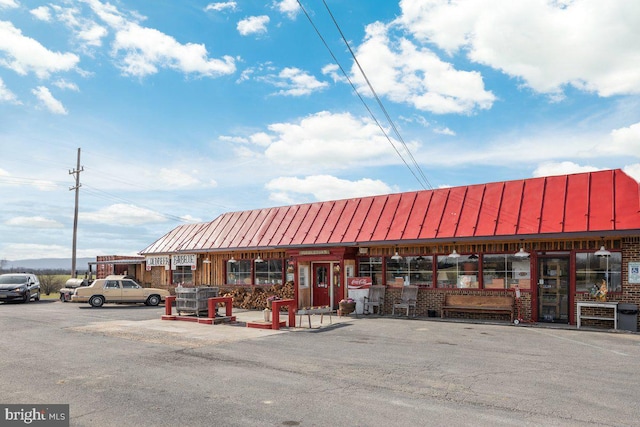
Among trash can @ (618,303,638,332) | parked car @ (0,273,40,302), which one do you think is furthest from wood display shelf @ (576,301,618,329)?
parked car @ (0,273,40,302)

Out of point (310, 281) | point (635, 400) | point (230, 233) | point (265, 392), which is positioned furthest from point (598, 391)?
point (230, 233)

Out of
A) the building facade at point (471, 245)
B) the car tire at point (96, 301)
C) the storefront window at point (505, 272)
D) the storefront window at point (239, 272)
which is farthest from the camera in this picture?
the car tire at point (96, 301)

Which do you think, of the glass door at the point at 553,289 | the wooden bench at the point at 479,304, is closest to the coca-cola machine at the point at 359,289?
the wooden bench at the point at 479,304

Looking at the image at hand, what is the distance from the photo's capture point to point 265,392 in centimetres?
791

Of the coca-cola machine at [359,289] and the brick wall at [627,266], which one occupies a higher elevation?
the brick wall at [627,266]

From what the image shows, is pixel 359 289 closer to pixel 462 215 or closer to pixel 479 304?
pixel 479 304

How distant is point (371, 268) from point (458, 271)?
378cm

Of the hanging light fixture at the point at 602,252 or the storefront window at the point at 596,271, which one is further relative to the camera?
the storefront window at the point at 596,271

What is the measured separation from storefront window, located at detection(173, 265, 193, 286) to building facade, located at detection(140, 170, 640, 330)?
3860mm

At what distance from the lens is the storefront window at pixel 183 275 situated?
27.8 metres

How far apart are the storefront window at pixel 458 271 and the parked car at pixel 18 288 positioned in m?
24.3

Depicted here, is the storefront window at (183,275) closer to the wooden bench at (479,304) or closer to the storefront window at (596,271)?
the wooden bench at (479,304)

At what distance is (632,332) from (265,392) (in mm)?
12154

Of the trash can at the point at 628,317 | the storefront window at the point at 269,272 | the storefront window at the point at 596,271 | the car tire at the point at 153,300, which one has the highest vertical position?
the storefront window at the point at 596,271
